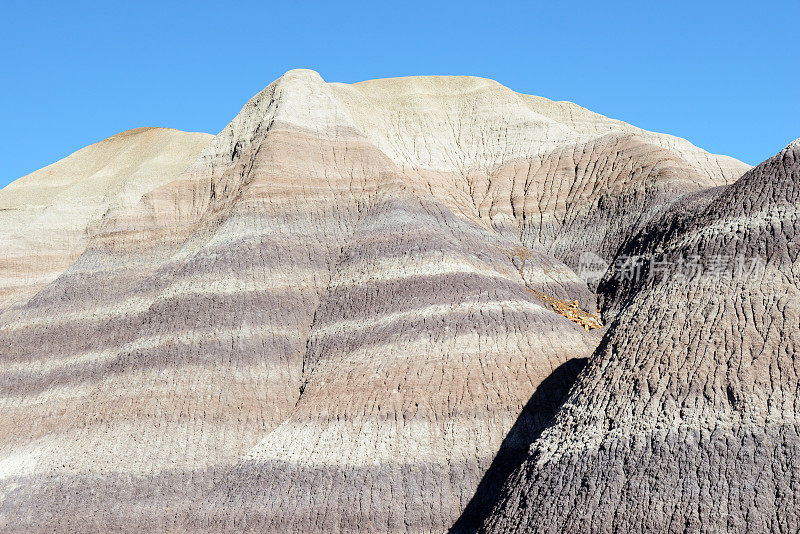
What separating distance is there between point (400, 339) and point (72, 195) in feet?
104

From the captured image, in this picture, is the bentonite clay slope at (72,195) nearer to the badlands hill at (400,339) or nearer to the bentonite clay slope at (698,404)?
the badlands hill at (400,339)

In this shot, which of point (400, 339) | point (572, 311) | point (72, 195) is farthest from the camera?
point (72, 195)

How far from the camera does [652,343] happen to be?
21.0m

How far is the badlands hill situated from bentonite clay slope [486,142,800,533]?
7 cm

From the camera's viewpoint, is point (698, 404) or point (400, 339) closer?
point (698, 404)

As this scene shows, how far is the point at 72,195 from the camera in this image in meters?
52.1

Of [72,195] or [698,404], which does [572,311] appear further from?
[72,195]

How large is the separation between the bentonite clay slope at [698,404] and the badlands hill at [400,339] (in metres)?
0.07

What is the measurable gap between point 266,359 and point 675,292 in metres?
15.2

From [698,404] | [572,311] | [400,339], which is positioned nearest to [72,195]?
[400,339]

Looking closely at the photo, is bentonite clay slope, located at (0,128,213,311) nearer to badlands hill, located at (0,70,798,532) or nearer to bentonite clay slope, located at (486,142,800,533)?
badlands hill, located at (0,70,798,532)

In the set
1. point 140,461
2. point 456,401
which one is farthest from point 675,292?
point 140,461

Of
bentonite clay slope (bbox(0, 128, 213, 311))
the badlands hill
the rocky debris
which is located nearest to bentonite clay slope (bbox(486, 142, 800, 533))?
the badlands hill

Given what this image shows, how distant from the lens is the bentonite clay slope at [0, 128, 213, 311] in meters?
46.3
